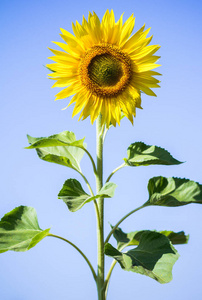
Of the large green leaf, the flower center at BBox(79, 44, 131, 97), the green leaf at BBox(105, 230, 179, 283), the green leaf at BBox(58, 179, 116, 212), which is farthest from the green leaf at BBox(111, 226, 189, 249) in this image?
the flower center at BBox(79, 44, 131, 97)

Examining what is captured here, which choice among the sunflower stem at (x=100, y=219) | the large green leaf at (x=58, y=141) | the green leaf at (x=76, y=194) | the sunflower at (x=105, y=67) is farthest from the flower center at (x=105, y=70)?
the green leaf at (x=76, y=194)

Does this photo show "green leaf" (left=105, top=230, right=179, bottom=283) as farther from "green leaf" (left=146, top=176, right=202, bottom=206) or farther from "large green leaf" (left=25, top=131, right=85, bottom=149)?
"large green leaf" (left=25, top=131, right=85, bottom=149)

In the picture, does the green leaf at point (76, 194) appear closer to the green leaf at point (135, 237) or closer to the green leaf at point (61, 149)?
the green leaf at point (61, 149)

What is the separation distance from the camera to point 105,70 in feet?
6.74

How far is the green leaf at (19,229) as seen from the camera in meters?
2.03

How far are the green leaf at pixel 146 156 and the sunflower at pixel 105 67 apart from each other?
0.15 m

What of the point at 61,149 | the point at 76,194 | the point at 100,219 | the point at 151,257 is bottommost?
the point at 151,257

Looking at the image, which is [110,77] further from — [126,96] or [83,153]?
[83,153]

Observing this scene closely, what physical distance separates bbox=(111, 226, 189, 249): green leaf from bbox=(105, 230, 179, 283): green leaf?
0.18 meters

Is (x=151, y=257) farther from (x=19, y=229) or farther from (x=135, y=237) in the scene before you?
(x=19, y=229)

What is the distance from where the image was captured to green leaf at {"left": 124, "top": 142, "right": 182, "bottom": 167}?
191 cm

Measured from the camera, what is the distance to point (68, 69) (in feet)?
6.55

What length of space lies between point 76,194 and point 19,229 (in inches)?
16.5

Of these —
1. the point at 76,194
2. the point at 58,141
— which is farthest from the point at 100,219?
the point at 58,141
